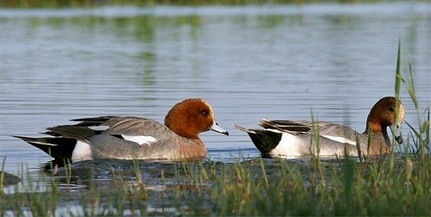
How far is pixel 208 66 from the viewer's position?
1727cm

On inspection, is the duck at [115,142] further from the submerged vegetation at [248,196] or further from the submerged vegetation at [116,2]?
the submerged vegetation at [116,2]

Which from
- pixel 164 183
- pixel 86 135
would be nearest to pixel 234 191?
pixel 164 183

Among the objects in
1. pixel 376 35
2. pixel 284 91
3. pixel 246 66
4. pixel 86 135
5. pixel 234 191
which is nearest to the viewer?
pixel 234 191

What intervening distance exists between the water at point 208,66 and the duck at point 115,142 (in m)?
0.19

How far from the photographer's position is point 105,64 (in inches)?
709

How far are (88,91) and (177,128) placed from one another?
4076 millimetres

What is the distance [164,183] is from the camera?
755 cm

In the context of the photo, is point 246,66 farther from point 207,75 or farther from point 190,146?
point 190,146

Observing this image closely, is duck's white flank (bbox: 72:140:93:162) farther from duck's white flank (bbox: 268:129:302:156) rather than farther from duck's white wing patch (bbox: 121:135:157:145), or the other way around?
duck's white flank (bbox: 268:129:302:156)

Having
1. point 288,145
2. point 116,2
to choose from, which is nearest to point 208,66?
point 288,145

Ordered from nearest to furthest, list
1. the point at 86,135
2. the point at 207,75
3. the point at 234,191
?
1. the point at 234,191
2. the point at 86,135
3. the point at 207,75

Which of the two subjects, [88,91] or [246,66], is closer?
[88,91]

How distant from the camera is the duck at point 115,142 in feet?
32.0

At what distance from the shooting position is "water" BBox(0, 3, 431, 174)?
12.2 meters
